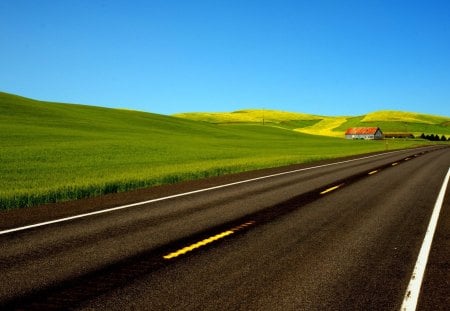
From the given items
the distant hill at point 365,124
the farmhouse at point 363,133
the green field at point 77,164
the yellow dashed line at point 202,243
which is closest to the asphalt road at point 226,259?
the yellow dashed line at point 202,243

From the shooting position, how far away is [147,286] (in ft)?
16.6

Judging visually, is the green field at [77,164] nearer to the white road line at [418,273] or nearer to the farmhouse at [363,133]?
the white road line at [418,273]

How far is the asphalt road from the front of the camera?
4738 millimetres

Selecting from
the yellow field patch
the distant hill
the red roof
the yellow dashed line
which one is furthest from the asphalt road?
the yellow field patch

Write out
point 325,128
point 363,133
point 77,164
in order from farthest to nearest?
point 325,128
point 363,133
point 77,164

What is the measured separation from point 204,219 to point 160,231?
4.57ft

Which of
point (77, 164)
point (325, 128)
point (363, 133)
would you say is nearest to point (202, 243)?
point (77, 164)

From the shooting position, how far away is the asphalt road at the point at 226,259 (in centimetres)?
474

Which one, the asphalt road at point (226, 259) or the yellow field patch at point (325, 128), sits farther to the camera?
the yellow field patch at point (325, 128)

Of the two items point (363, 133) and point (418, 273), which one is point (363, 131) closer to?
point (363, 133)

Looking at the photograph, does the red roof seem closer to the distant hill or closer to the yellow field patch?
the yellow field patch

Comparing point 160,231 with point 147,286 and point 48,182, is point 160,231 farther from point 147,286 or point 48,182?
point 48,182

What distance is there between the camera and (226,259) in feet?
20.3

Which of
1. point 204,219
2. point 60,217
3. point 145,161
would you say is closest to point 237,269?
point 204,219
